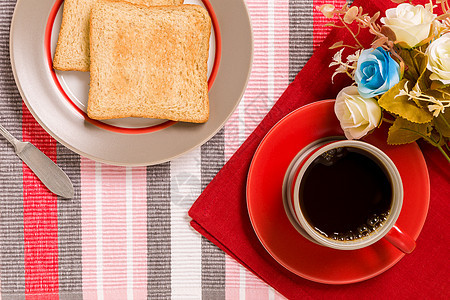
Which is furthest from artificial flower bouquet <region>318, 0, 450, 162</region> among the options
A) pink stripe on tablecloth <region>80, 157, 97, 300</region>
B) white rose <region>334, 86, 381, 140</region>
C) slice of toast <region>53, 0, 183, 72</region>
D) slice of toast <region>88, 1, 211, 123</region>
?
pink stripe on tablecloth <region>80, 157, 97, 300</region>

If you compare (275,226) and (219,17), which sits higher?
(219,17)

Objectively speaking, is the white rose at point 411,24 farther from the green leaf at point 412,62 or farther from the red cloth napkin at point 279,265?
the red cloth napkin at point 279,265

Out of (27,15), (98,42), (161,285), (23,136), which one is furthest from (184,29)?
(161,285)

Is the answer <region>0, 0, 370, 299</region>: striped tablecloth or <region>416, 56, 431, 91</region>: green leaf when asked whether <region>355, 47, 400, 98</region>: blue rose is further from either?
<region>0, 0, 370, 299</region>: striped tablecloth

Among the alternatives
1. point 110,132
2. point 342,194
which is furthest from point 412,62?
point 110,132

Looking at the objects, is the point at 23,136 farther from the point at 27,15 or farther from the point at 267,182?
the point at 267,182

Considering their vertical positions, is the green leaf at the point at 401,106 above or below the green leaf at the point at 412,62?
below

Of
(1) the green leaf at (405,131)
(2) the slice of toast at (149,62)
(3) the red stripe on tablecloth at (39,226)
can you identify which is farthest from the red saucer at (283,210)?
(3) the red stripe on tablecloth at (39,226)
